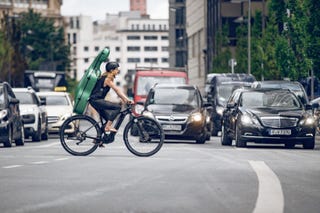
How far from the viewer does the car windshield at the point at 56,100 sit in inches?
1646

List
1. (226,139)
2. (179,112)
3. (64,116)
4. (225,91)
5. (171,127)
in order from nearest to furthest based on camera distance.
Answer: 1. (226,139)
2. (171,127)
3. (179,112)
4. (64,116)
5. (225,91)

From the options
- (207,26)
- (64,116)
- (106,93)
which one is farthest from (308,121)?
(207,26)

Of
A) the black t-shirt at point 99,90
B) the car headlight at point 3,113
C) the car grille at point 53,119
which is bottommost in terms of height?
the car grille at point 53,119

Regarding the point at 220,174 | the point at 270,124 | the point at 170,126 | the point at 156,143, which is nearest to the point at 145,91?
the point at 170,126

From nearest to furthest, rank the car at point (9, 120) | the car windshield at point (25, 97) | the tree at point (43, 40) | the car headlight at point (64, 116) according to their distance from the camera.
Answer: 1. the car at point (9, 120)
2. the car windshield at point (25, 97)
3. the car headlight at point (64, 116)
4. the tree at point (43, 40)

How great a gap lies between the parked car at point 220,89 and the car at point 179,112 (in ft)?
26.4

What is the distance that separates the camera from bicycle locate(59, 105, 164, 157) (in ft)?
71.0

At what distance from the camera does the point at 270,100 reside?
28.6m

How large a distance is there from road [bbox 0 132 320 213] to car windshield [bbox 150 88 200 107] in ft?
42.1

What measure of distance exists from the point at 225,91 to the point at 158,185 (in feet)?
104

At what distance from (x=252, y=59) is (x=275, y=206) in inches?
2465

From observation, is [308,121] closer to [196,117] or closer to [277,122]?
[277,122]

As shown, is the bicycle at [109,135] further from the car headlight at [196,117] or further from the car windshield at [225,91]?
the car windshield at [225,91]

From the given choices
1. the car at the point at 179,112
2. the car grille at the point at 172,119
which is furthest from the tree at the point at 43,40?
the car grille at the point at 172,119
